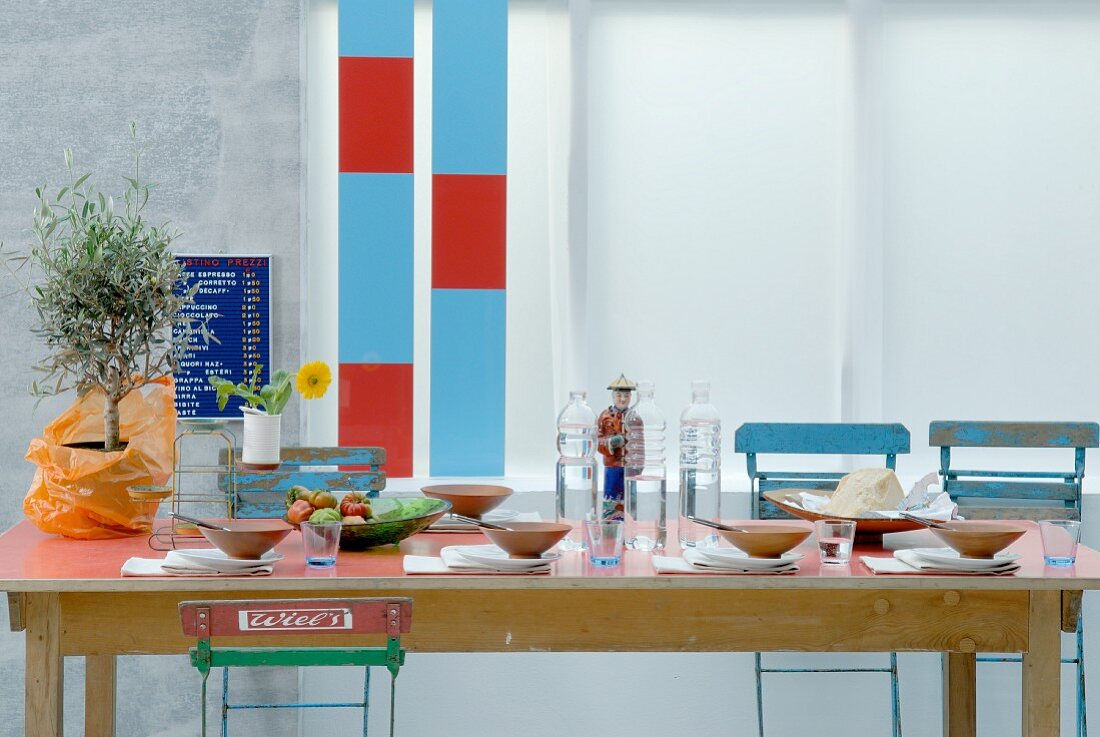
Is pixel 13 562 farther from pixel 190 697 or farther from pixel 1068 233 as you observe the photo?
pixel 1068 233

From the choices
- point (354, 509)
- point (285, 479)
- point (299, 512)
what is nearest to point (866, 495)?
point (354, 509)

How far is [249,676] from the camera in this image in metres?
3.32

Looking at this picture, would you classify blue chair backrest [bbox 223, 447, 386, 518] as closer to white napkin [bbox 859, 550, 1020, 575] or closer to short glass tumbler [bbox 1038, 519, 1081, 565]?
white napkin [bbox 859, 550, 1020, 575]

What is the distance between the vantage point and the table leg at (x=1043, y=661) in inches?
80.7

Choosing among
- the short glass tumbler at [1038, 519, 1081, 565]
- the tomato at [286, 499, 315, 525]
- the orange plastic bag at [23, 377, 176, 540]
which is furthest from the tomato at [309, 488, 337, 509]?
the short glass tumbler at [1038, 519, 1081, 565]

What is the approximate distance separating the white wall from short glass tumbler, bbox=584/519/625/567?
142 centimetres

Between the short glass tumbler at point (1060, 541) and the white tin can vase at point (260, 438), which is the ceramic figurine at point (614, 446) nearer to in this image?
the white tin can vase at point (260, 438)

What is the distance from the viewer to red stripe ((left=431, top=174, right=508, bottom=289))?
11.4 feet

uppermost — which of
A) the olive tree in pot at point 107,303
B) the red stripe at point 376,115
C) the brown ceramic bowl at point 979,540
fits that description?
the red stripe at point 376,115

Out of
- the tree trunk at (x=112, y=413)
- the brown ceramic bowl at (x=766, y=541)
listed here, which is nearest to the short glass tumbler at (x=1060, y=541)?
the brown ceramic bowl at (x=766, y=541)

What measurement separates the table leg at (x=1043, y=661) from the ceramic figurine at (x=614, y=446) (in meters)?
0.81

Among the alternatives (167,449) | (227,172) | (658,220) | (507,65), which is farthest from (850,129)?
(167,449)

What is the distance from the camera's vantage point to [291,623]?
159cm

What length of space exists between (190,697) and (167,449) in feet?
3.58
